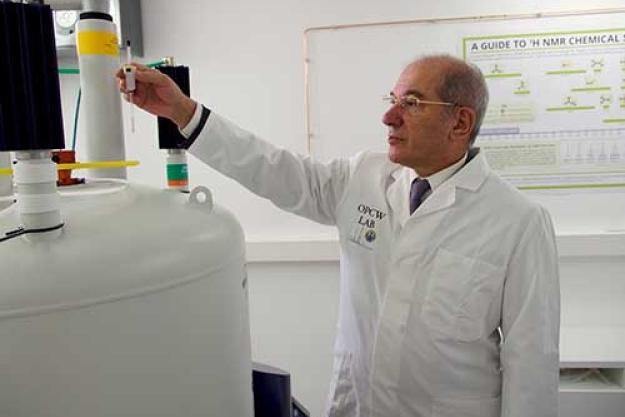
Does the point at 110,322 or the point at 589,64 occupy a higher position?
the point at 589,64

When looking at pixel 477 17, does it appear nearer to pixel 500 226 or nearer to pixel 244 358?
pixel 500 226

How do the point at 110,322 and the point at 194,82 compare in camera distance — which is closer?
the point at 110,322

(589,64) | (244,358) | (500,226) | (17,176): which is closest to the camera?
(17,176)

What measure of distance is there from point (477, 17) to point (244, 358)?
1.64 metres

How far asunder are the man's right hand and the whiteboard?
1099 mm

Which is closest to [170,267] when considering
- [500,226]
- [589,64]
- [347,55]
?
[500,226]

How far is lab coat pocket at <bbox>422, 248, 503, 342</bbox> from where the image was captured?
1.10 metres

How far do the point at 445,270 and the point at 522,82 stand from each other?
1.14 m

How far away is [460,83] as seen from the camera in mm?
1146

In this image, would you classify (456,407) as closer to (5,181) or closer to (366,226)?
(366,226)

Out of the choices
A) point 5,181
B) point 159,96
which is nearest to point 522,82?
point 159,96

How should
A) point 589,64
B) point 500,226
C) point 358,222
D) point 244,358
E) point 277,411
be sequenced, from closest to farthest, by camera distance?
1. point 244,358
2. point 277,411
3. point 500,226
4. point 358,222
5. point 589,64

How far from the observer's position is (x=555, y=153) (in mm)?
1952

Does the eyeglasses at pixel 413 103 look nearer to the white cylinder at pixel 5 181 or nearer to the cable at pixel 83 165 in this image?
the cable at pixel 83 165
